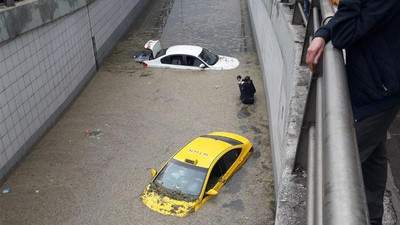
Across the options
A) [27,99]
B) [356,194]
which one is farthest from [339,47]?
[27,99]

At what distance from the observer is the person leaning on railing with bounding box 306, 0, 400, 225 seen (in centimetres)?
167

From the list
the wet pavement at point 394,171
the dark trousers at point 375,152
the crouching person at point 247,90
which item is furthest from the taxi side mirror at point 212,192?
the dark trousers at point 375,152

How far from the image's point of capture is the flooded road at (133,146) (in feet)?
26.9

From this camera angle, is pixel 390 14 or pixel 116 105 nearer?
pixel 390 14

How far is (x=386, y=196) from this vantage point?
2957 mm

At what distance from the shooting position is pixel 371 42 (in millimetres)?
1750

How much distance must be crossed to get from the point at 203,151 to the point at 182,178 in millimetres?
890

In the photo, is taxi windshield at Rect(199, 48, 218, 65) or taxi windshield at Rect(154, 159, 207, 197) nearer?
taxi windshield at Rect(154, 159, 207, 197)

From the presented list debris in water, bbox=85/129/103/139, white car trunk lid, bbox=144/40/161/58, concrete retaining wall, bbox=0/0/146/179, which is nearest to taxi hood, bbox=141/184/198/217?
debris in water, bbox=85/129/103/139

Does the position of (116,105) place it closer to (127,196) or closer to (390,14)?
(127,196)

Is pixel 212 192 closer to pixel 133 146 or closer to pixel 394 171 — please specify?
pixel 133 146

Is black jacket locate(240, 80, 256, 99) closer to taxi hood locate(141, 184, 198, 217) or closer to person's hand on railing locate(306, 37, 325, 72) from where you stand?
taxi hood locate(141, 184, 198, 217)

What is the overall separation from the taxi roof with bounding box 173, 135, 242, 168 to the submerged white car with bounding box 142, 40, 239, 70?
6.36 meters

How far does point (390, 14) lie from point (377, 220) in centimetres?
134
